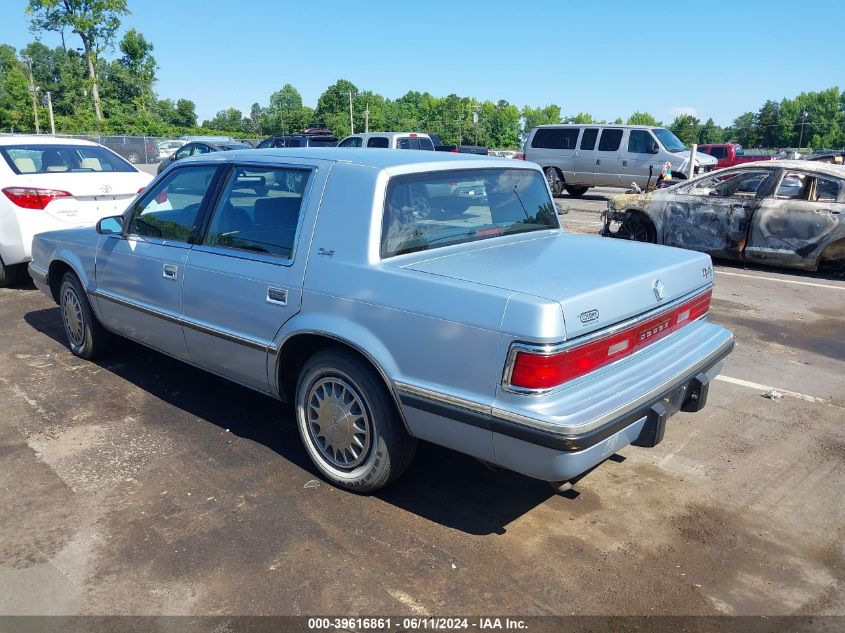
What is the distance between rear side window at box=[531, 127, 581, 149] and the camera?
64.9 feet

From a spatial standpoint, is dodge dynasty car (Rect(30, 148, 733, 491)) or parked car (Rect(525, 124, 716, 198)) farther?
parked car (Rect(525, 124, 716, 198))

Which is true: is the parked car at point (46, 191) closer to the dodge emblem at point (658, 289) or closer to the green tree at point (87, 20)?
the dodge emblem at point (658, 289)

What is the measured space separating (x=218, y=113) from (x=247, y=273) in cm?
13435

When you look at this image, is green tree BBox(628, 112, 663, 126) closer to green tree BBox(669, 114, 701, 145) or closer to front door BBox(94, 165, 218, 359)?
green tree BBox(669, 114, 701, 145)

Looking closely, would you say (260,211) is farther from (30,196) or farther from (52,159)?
(52,159)

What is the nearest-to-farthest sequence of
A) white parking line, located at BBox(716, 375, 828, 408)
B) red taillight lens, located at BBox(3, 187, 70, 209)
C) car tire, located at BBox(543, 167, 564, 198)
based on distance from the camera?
white parking line, located at BBox(716, 375, 828, 408)
red taillight lens, located at BBox(3, 187, 70, 209)
car tire, located at BBox(543, 167, 564, 198)

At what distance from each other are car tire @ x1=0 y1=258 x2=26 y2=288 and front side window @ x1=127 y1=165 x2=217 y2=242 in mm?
4163

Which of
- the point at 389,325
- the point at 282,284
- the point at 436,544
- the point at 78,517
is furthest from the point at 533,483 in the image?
the point at 78,517

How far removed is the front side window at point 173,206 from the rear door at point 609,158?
1609cm

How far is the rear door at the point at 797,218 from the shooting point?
30.3 ft

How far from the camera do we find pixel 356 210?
11.5ft

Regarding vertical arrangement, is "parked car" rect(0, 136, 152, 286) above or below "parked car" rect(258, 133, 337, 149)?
below

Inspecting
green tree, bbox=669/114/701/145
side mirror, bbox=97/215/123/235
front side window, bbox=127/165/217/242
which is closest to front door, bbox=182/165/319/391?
front side window, bbox=127/165/217/242

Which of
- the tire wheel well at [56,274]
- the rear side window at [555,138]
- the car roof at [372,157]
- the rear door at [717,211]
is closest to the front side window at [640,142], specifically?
the rear side window at [555,138]
